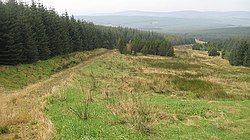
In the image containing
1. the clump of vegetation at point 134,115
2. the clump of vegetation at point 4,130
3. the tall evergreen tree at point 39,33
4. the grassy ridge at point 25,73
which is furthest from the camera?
the tall evergreen tree at point 39,33

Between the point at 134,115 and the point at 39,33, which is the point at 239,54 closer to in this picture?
the point at 39,33

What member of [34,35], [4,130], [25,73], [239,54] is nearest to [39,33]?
[34,35]

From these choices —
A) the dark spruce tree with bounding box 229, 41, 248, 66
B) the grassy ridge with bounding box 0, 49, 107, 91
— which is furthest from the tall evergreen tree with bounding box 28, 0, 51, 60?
the dark spruce tree with bounding box 229, 41, 248, 66

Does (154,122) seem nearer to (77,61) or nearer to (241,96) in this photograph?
(241,96)

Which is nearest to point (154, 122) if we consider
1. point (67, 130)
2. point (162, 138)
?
point (162, 138)

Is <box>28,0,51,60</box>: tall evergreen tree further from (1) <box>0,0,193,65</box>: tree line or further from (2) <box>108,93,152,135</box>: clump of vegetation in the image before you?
(2) <box>108,93,152,135</box>: clump of vegetation

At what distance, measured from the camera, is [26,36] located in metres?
56.6

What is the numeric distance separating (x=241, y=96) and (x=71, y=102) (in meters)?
19.1

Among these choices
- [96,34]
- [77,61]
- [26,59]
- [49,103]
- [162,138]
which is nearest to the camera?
[162,138]

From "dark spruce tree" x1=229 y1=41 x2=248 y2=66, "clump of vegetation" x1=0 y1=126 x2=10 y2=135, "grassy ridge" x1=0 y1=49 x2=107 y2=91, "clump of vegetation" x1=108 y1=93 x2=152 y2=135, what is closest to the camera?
"clump of vegetation" x1=0 y1=126 x2=10 y2=135

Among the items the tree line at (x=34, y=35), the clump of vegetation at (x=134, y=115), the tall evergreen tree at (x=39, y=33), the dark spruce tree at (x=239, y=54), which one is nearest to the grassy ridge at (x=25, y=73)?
the tree line at (x=34, y=35)

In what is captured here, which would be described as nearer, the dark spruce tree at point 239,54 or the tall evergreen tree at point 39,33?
the tall evergreen tree at point 39,33

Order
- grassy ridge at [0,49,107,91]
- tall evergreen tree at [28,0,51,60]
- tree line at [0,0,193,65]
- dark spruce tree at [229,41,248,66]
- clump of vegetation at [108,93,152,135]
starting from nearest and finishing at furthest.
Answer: clump of vegetation at [108,93,152,135] < grassy ridge at [0,49,107,91] < tree line at [0,0,193,65] < tall evergreen tree at [28,0,51,60] < dark spruce tree at [229,41,248,66]

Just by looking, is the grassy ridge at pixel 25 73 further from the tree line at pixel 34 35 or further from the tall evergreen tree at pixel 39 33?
the tall evergreen tree at pixel 39 33
